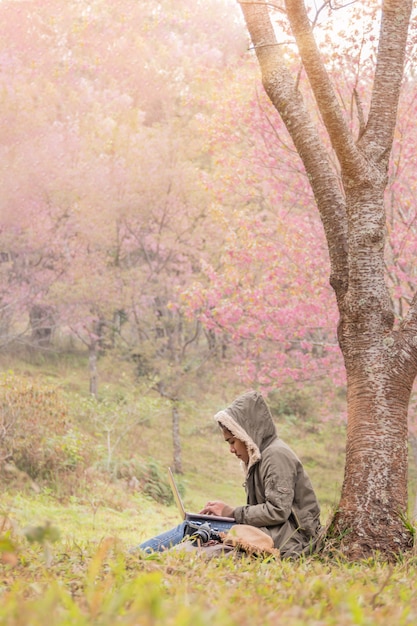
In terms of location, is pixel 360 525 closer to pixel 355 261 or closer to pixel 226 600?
pixel 355 261

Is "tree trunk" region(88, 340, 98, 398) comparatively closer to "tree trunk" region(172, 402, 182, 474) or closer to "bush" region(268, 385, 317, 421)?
"tree trunk" region(172, 402, 182, 474)

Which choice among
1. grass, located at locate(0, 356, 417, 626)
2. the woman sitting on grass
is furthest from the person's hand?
grass, located at locate(0, 356, 417, 626)

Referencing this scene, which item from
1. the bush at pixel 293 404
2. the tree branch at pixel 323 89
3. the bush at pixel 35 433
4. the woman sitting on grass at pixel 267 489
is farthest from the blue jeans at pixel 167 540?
the bush at pixel 293 404

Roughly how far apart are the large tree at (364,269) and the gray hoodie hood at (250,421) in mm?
549

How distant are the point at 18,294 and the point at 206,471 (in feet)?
17.4

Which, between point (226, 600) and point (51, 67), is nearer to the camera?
point (226, 600)

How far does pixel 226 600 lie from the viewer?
2.30m

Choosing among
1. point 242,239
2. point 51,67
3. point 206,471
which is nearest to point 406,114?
point 242,239

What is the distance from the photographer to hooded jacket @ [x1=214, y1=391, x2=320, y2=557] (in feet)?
13.3

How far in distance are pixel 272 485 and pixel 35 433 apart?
731cm

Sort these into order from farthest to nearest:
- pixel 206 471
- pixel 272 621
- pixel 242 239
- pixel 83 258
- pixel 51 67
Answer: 1. pixel 51 67
2. pixel 83 258
3. pixel 206 471
4. pixel 242 239
5. pixel 272 621

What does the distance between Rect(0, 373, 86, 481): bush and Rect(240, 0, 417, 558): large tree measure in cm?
674

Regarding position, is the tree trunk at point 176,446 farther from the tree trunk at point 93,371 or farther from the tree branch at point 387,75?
the tree branch at point 387,75

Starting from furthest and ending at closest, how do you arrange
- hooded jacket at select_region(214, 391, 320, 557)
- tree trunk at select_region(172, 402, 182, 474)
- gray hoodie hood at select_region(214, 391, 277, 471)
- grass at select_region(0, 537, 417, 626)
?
tree trunk at select_region(172, 402, 182, 474) < gray hoodie hood at select_region(214, 391, 277, 471) < hooded jacket at select_region(214, 391, 320, 557) < grass at select_region(0, 537, 417, 626)
